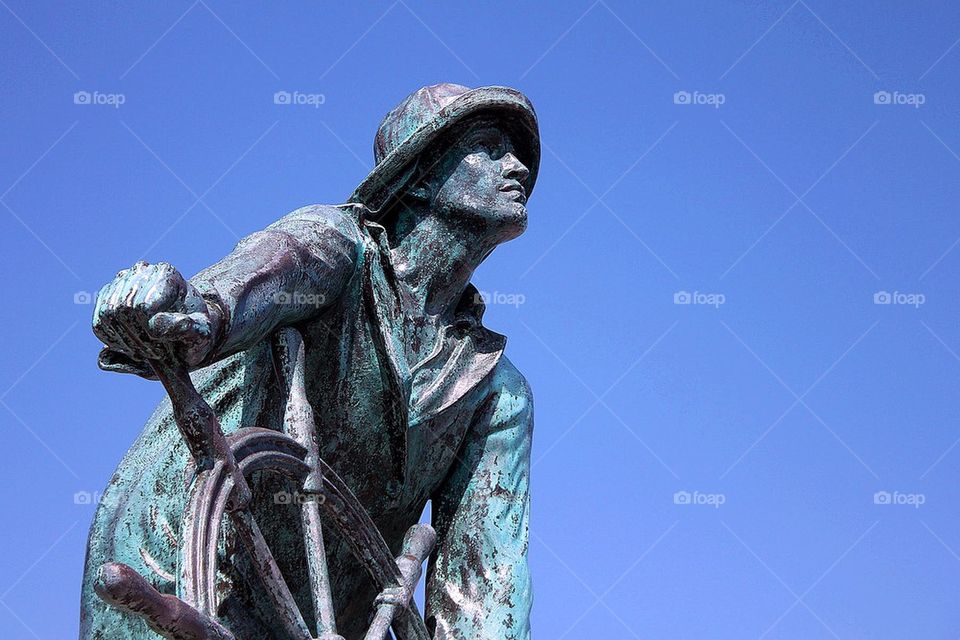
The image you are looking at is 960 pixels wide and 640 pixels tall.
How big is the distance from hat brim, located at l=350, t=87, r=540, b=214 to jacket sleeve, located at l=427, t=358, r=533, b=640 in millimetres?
815

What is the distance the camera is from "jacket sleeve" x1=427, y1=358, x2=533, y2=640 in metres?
5.23

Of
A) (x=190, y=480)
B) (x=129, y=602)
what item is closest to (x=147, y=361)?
(x=190, y=480)

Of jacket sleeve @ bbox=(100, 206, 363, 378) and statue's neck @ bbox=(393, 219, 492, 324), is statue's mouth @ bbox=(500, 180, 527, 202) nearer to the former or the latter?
statue's neck @ bbox=(393, 219, 492, 324)

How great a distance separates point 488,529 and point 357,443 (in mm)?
610

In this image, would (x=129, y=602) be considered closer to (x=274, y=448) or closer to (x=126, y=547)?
(x=274, y=448)

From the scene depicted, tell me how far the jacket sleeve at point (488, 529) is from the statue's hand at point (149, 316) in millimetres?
1673

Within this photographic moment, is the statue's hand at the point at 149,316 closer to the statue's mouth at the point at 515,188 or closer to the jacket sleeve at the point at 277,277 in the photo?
the jacket sleeve at the point at 277,277

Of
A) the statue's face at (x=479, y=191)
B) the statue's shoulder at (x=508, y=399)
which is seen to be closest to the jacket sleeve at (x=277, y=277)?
the statue's face at (x=479, y=191)

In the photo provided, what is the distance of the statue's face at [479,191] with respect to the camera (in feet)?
17.3

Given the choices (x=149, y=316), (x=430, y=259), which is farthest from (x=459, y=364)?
(x=149, y=316)

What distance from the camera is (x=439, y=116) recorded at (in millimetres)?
5250

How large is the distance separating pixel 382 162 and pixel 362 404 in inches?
34.7

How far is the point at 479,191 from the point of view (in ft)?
17.4

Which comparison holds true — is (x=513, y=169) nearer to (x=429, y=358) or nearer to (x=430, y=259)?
(x=430, y=259)
